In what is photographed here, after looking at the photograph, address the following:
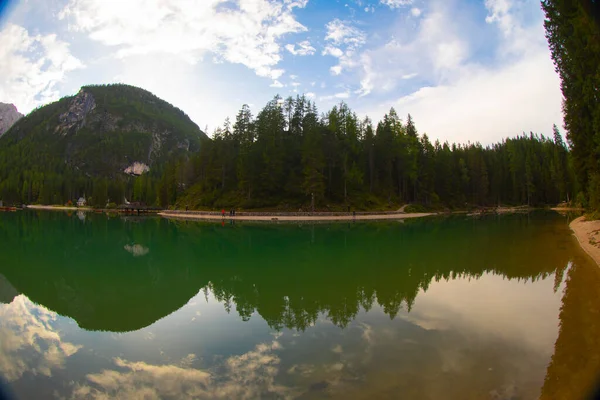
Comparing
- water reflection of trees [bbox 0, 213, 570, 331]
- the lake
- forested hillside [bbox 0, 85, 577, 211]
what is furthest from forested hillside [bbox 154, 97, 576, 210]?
the lake

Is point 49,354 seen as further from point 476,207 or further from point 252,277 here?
point 476,207

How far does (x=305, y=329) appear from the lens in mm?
Result: 10289

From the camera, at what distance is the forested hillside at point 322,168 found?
69.8 meters

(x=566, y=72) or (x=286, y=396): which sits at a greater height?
(x=566, y=72)

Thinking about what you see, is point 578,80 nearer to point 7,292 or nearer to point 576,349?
point 576,349

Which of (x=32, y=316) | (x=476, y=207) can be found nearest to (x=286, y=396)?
(x=32, y=316)

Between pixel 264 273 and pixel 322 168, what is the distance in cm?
5198

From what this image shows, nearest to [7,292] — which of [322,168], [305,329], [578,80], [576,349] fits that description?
[305,329]

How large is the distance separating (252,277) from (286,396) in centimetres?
1129

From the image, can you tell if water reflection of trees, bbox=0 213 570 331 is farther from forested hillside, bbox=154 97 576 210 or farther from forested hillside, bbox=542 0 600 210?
forested hillside, bbox=154 97 576 210

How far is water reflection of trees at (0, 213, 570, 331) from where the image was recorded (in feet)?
41.3

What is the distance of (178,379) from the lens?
→ 7.48 m

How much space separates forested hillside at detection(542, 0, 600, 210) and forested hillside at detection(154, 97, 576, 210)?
125 feet

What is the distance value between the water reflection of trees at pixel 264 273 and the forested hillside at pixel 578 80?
10.1 metres
